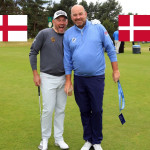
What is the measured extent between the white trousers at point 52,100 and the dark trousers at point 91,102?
225 millimetres

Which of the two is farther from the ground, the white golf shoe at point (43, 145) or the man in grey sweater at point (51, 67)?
the man in grey sweater at point (51, 67)

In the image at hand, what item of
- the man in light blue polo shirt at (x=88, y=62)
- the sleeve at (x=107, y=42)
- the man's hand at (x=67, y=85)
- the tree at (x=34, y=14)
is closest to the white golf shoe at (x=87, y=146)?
the man in light blue polo shirt at (x=88, y=62)

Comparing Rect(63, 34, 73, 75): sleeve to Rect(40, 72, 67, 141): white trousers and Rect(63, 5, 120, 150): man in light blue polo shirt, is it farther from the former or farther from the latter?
Rect(40, 72, 67, 141): white trousers

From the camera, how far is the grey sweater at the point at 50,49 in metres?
3.82

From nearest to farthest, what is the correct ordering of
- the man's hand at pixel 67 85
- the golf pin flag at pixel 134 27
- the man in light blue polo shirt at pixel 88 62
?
the man in light blue polo shirt at pixel 88 62, the man's hand at pixel 67 85, the golf pin flag at pixel 134 27

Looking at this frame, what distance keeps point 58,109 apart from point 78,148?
610 mm

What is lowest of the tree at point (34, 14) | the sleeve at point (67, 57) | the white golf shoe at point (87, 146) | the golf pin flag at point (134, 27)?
the white golf shoe at point (87, 146)

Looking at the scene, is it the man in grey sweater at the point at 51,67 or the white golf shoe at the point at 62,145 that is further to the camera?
the white golf shoe at the point at 62,145

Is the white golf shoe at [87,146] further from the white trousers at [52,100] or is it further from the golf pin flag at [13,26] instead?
the golf pin flag at [13,26]

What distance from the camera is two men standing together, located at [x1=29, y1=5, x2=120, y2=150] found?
3.64 m

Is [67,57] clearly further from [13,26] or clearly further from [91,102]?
[13,26]

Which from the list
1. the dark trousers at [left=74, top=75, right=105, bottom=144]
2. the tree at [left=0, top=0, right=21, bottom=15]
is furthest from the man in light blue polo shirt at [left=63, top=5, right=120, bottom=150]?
the tree at [left=0, top=0, right=21, bottom=15]

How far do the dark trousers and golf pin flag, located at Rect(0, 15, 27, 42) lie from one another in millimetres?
1342

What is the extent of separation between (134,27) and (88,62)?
920 millimetres
